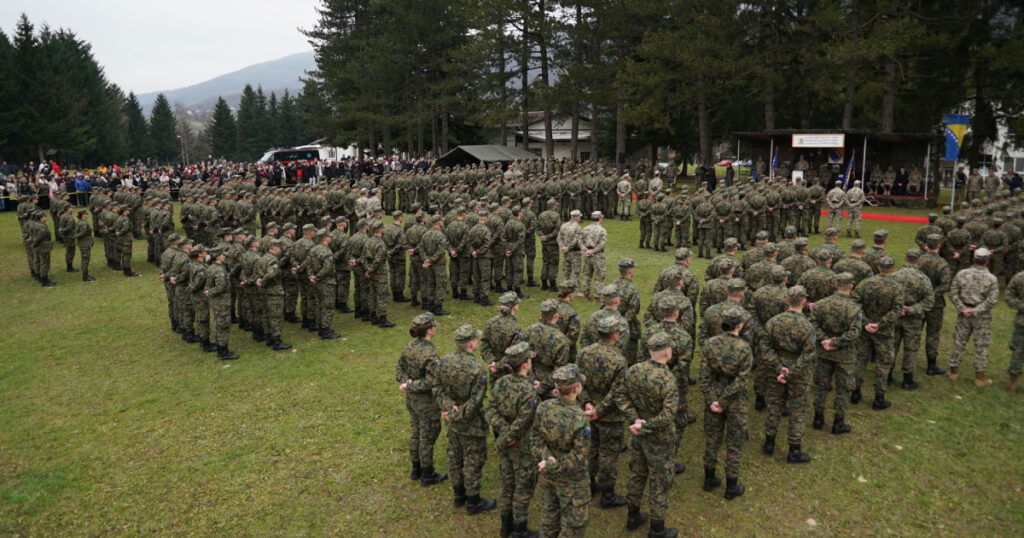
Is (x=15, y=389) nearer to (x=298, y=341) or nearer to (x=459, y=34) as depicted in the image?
(x=298, y=341)

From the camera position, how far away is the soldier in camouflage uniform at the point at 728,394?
22.4 feet

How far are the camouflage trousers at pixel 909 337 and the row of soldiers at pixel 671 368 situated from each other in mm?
22

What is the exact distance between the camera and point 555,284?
16.1m

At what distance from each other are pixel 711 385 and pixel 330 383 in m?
6.14

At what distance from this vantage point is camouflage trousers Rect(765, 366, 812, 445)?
7.50m

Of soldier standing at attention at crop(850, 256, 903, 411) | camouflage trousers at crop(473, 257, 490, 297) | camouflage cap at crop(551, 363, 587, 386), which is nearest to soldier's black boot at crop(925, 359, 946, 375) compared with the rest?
soldier standing at attention at crop(850, 256, 903, 411)

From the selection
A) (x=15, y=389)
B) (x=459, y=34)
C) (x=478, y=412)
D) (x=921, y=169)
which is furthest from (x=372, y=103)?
(x=478, y=412)

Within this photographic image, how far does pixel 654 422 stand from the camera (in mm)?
6031

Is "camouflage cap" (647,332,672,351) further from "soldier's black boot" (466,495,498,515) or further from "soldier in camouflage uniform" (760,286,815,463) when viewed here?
"soldier's black boot" (466,495,498,515)

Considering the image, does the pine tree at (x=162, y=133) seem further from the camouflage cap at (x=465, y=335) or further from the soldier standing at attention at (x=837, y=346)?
the soldier standing at attention at (x=837, y=346)

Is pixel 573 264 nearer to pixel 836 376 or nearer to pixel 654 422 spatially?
pixel 836 376

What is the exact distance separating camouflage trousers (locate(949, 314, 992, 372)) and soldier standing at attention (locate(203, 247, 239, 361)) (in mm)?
12360

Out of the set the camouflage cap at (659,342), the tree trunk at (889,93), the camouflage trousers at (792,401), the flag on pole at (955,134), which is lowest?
the camouflage trousers at (792,401)

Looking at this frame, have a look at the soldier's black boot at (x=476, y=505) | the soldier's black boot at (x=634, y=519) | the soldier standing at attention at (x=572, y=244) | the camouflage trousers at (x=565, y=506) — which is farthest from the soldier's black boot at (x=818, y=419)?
the soldier standing at attention at (x=572, y=244)
